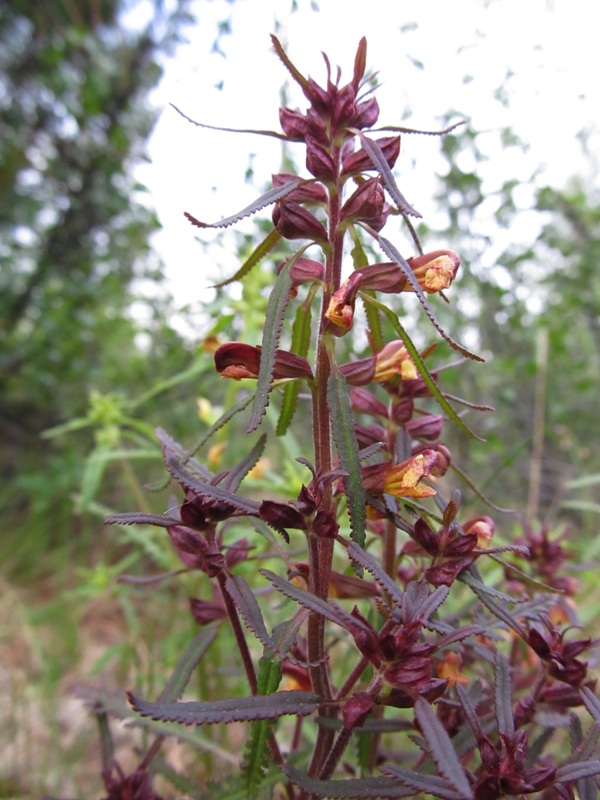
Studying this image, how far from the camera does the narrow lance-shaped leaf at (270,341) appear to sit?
1.95ft

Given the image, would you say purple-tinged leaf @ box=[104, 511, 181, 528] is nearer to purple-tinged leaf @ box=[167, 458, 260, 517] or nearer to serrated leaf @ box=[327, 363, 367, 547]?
purple-tinged leaf @ box=[167, 458, 260, 517]

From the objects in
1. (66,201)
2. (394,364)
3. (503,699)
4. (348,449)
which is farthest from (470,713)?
(66,201)

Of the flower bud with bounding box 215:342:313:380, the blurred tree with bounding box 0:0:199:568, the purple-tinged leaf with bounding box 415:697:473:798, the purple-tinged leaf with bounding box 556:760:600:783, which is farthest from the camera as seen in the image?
the blurred tree with bounding box 0:0:199:568

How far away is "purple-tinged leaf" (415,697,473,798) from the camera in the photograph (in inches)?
18.2

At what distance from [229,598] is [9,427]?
3775 mm

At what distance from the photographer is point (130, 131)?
3611 millimetres

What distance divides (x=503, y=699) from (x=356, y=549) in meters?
0.24

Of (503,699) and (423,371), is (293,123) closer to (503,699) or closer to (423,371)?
(423,371)

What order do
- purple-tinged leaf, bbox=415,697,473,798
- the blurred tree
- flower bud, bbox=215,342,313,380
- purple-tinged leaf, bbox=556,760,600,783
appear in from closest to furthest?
purple-tinged leaf, bbox=415,697,473,798
purple-tinged leaf, bbox=556,760,600,783
flower bud, bbox=215,342,313,380
the blurred tree

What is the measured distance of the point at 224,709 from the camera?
57 cm

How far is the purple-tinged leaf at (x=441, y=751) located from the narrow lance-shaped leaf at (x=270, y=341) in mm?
306

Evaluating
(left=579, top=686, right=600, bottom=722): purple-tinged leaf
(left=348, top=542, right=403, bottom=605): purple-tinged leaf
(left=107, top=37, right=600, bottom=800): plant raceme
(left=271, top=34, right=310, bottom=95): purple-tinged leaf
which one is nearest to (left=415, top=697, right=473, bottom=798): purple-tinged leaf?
(left=107, top=37, right=600, bottom=800): plant raceme

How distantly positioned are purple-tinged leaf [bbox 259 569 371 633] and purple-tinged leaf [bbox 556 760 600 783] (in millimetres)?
245

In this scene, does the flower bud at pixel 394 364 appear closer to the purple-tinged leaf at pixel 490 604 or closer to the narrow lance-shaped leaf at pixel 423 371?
the narrow lance-shaped leaf at pixel 423 371
